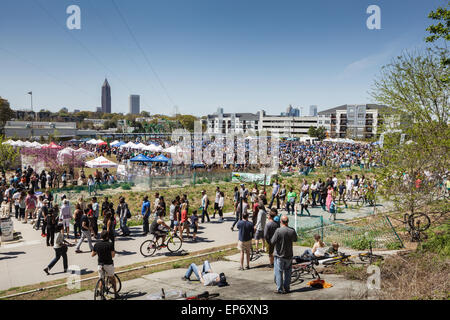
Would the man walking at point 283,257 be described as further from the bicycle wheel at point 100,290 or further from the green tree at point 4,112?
the green tree at point 4,112

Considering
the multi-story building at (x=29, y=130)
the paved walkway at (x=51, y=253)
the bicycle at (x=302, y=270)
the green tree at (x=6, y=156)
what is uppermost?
the multi-story building at (x=29, y=130)

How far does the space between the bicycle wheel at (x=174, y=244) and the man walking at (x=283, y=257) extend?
581 centimetres

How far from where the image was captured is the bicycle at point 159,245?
11594 millimetres

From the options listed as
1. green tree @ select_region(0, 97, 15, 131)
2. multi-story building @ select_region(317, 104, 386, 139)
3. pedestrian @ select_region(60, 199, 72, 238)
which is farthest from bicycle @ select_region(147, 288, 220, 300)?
green tree @ select_region(0, 97, 15, 131)

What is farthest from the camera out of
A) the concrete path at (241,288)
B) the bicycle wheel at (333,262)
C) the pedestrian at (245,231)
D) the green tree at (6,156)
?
the green tree at (6,156)

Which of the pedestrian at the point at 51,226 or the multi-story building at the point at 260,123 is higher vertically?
the multi-story building at the point at 260,123

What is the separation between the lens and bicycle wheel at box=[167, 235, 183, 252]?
12.0 meters

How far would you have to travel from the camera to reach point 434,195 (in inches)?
455

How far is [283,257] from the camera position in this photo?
22.6ft

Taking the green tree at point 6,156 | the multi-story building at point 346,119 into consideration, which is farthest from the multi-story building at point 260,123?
the green tree at point 6,156

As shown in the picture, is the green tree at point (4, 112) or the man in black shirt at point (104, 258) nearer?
the man in black shirt at point (104, 258)

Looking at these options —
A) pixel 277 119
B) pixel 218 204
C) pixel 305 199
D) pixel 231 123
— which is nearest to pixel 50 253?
pixel 218 204

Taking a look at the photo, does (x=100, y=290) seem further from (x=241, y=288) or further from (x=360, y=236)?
(x=360, y=236)
